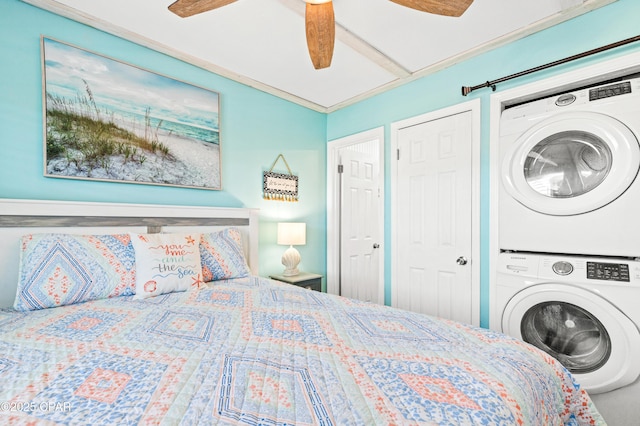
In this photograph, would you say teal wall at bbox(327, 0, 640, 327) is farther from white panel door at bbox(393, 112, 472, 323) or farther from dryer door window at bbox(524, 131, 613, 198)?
dryer door window at bbox(524, 131, 613, 198)

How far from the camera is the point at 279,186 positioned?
10.4 ft

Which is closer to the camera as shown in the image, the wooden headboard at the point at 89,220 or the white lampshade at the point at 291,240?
the wooden headboard at the point at 89,220

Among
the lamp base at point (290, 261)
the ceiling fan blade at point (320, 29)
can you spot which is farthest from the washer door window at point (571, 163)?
the lamp base at point (290, 261)

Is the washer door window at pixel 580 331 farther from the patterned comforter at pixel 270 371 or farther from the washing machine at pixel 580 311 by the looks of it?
the patterned comforter at pixel 270 371

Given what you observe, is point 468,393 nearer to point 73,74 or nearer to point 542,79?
point 542,79

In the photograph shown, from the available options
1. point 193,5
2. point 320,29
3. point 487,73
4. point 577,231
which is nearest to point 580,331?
point 577,231

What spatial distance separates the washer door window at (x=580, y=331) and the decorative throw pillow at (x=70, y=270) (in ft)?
8.14

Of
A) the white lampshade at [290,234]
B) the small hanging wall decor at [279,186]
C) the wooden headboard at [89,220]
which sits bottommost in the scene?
the white lampshade at [290,234]

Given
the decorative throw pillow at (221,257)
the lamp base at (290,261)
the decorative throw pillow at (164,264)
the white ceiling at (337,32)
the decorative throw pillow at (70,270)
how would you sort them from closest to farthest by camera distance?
the decorative throw pillow at (70,270) < the decorative throw pillow at (164,264) < the white ceiling at (337,32) < the decorative throw pillow at (221,257) < the lamp base at (290,261)

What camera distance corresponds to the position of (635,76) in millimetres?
1808

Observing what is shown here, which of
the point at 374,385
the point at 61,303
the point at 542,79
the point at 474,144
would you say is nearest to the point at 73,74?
the point at 61,303

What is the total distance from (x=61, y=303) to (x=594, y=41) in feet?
11.4

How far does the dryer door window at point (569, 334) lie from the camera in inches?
67.9

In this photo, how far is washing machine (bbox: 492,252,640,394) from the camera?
1622 mm
